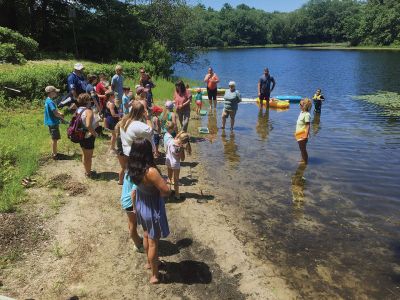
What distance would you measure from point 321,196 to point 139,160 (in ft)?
17.7

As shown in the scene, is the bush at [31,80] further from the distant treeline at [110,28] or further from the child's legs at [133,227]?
the child's legs at [133,227]

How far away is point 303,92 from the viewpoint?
92.3 ft

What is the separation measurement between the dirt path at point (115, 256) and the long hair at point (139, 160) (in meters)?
1.74

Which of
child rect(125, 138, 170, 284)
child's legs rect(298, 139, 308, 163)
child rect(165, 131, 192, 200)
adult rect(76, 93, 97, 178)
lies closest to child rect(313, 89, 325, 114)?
child's legs rect(298, 139, 308, 163)

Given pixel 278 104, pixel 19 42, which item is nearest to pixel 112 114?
pixel 278 104

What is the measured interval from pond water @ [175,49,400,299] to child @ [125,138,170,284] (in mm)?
2050

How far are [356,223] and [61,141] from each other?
7.97 metres

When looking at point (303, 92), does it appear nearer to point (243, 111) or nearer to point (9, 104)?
point (243, 111)

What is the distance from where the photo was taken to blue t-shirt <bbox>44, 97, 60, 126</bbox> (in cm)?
902

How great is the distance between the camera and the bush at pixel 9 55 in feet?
56.7

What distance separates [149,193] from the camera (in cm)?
488

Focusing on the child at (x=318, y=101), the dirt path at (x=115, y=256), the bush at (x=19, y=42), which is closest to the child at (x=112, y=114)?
the dirt path at (x=115, y=256)

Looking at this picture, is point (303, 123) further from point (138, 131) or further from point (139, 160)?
point (139, 160)

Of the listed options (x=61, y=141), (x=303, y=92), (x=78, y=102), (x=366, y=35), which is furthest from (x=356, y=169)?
(x=366, y=35)
